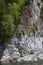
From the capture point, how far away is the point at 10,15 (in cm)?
6462

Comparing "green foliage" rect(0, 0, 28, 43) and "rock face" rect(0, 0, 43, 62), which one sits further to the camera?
"green foliage" rect(0, 0, 28, 43)

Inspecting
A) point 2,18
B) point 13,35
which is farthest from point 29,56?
point 2,18

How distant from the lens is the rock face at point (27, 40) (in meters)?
58.1

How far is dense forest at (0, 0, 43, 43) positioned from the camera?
207ft

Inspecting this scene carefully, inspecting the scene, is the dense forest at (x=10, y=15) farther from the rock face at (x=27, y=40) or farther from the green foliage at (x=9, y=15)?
the rock face at (x=27, y=40)

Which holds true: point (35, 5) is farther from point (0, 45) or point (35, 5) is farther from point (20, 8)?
point (0, 45)

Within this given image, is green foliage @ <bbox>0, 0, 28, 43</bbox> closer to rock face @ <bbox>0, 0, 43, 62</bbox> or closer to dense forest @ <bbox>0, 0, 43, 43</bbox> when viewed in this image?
dense forest @ <bbox>0, 0, 43, 43</bbox>

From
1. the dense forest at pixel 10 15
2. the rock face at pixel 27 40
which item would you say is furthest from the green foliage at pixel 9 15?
the rock face at pixel 27 40

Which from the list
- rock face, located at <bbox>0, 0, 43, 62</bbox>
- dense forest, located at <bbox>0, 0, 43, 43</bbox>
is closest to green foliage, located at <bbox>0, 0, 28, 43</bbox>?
dense forest, located at <bbox>0, 0, 43, 43</bbox>

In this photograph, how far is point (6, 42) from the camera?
6194cm

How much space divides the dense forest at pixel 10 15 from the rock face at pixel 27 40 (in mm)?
1259

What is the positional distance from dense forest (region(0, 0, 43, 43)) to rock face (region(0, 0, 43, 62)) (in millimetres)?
1259

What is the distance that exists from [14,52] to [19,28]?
5.42m

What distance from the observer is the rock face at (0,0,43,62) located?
58125 millimetres
